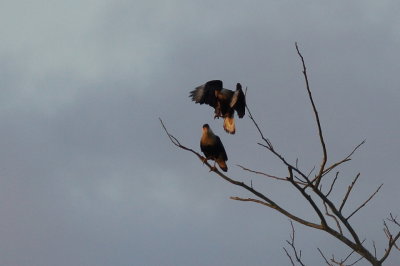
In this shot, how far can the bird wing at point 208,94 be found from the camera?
10602 mm

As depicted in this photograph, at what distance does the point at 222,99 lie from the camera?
10.2 m

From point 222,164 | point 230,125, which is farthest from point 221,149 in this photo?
point 230,125

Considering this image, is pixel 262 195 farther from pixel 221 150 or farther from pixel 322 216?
pixel 221 150

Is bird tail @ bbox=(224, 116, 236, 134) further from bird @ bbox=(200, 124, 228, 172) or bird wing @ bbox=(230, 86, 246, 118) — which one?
bird @ bbox=(200, 124, 228, 172)

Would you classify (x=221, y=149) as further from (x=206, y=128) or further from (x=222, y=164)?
(x=206, y=128)

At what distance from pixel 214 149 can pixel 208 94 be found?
44.8 inches

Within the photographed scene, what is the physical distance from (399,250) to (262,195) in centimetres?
152

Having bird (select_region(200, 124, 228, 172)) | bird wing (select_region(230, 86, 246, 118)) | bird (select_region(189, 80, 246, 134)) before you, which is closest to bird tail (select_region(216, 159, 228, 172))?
bird (select_region(200, 124, 228, 172))

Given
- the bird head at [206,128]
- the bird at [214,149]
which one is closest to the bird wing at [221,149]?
the bird at [214,149]

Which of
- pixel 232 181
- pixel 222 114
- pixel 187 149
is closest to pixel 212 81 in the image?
pixel 222 114

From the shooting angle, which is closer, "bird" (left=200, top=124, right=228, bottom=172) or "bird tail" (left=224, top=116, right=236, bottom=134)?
"bird tail" (left=224, top=116, right=236, bottom=134)

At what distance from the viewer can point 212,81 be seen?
10828 mm

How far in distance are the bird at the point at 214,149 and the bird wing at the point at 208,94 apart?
60 cm

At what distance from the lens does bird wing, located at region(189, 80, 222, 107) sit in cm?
1060
